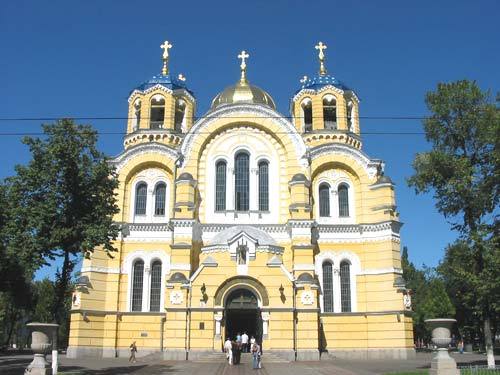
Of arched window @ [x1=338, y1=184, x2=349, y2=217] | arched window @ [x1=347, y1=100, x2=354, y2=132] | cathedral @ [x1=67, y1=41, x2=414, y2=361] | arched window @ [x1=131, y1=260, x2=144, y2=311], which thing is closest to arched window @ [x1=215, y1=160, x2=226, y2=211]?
cathedral @ [x1=67, y1=41, x2=414, y2=361]

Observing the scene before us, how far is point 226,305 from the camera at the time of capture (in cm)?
3294

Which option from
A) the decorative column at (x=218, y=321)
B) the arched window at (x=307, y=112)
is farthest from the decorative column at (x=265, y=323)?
the arched window at (x=307, y=112)

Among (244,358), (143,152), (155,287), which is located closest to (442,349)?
(244,358)

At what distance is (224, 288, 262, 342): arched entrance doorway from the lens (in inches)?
1300

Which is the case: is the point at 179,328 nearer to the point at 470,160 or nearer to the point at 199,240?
the point at 199,240

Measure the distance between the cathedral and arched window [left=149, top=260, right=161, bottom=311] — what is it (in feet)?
0.26

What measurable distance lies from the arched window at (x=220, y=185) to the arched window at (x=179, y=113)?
5.69m

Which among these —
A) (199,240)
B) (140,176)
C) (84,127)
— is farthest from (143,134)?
(84,127)

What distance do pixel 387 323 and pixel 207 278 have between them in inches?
487

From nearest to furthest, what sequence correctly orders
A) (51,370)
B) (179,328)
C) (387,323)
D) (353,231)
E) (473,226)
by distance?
(51,370) < (473,226) < (179,328) < (387,323) < (353,231)

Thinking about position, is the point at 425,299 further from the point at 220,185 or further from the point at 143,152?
the point at 143,152

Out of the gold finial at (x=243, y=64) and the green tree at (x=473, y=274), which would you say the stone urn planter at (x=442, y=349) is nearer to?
the green tree at (x=473, y=274)

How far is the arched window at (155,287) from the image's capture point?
120 ft

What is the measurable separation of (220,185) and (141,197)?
6.01 m
